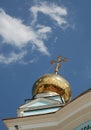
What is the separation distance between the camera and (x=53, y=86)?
59.5 ft

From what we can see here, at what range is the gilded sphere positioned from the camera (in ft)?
59.5

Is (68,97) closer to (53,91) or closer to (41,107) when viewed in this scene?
(53,91)

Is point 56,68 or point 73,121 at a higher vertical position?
point 56,68

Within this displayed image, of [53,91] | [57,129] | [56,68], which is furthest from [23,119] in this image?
[56,68]

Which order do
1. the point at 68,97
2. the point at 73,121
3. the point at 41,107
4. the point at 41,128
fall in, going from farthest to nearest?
the point at 68,97 < the point at 41,107 < the point at 41,128 < the point at 73,121

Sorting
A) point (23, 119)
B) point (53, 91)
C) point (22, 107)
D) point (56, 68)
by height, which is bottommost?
point (23, 119)

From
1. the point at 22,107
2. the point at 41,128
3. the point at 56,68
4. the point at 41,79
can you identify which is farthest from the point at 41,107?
the point at 56,68

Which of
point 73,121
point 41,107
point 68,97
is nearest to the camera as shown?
point 73,121

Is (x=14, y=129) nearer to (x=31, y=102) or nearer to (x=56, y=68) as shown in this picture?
(x=31, y=102)

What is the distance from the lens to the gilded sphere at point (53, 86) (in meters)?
18.1

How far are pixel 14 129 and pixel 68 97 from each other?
14.3 ft

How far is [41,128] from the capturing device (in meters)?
13.9

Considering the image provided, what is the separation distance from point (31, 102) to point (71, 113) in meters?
3.90

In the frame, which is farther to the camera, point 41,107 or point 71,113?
point 41,107
